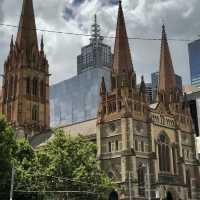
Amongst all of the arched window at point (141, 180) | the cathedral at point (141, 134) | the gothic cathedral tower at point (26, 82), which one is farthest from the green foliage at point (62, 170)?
the gothic cathedral tower at point (26, 82)

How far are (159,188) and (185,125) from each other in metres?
19.6

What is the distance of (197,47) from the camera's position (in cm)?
18962

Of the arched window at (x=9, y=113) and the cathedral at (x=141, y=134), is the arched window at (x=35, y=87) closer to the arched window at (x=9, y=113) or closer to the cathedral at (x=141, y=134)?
the arched window at (x=9, y=113)

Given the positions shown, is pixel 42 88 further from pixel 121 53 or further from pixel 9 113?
pixel 121 53

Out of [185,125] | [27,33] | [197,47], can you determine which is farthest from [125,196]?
[197,47]

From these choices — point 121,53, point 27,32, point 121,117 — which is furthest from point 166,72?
point 27,32

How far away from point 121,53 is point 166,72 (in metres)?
15.1

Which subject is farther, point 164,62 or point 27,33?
point 27,33

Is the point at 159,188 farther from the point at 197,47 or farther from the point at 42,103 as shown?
the point at 197,47

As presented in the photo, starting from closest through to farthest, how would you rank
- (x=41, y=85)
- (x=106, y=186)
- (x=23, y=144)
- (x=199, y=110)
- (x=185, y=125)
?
(x=106, y=186)
(x=23, y=144)
(x=185, y=125)
(x=41, y=85)
(x=199, y=110)

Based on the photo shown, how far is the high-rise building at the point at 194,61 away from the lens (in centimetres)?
18875

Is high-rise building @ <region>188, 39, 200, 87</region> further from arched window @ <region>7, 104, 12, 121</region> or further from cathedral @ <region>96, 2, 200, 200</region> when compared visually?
cathedral @ <region>96, 2, 200, 200</region>

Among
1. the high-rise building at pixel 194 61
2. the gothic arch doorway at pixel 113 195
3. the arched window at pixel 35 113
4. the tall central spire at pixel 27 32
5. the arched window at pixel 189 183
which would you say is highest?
the high-rise building at pixel 194 61

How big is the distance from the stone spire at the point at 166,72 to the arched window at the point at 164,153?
13845 mm
